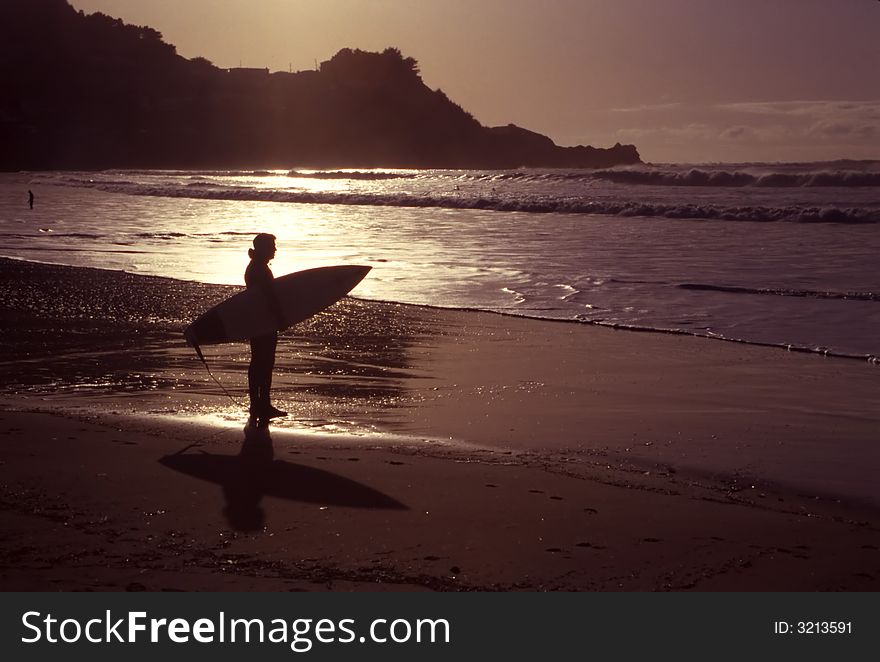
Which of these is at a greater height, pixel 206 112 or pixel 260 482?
pixel 206 112

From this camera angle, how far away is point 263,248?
880 cm

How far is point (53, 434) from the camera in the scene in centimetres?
724

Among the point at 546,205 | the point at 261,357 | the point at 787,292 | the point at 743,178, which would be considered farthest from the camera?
the point at 743,178

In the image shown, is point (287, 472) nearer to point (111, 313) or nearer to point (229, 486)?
point (229, 486)

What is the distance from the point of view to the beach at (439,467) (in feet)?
16.5

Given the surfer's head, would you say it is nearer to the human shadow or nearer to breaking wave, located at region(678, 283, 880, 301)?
the human shadow

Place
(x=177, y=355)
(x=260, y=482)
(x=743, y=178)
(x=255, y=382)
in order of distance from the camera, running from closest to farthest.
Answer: (x=260, y=482)
(x=255, y=382)
(x=177, y=355)
(x=743, y=178)

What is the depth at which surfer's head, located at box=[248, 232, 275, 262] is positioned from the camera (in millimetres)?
8703

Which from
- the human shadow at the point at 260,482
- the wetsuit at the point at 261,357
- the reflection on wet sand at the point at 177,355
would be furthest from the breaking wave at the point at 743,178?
the human shadow at the point at 260,482

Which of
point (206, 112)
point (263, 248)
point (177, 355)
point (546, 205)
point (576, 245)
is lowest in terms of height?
point (177, 355)

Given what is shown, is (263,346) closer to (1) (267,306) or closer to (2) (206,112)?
(1) (267,306)

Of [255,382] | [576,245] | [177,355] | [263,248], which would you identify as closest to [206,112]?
[576,245]

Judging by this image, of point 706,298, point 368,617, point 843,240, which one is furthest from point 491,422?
point 843,240

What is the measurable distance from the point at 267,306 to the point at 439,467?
8.78 ft
